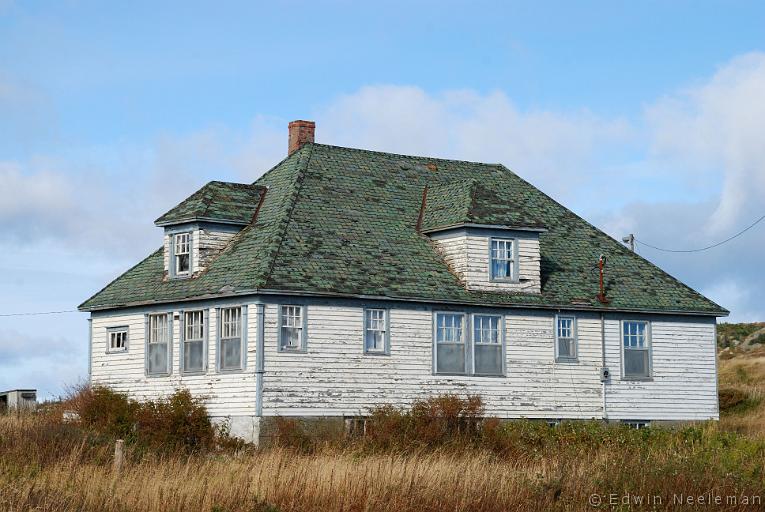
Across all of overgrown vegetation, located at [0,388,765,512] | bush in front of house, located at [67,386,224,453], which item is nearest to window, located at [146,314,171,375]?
bush in front of house, located at [67,386,224,453]

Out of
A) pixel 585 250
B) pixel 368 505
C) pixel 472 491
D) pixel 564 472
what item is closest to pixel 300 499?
pixel 368 505

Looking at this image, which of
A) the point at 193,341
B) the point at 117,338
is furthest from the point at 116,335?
the point at 193,341

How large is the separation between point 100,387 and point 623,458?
17.1 metres

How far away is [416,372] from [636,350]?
7.70 meters

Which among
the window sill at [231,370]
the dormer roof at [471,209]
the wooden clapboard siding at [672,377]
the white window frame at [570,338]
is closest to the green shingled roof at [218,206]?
the window sill at [231,370]

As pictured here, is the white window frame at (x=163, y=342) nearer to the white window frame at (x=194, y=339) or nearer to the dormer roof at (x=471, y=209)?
the white window frame at (x=194, y=339)

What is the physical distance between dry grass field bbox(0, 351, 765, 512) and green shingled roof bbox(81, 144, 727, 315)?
528 cm

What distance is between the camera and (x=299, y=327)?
114 ft

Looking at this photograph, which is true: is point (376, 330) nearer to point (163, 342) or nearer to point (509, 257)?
point (509, 257)

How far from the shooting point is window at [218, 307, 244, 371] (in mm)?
34781

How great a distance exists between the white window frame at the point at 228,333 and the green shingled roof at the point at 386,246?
1.97 feet

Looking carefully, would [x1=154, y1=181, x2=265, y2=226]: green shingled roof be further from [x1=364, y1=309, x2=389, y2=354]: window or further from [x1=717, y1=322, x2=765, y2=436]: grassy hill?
[x1=717, y1=322, x2=765, y2=436]: grassy hill

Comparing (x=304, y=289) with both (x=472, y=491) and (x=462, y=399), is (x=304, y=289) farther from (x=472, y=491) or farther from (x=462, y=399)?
(x=472, y=491)

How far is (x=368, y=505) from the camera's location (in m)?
21.8
